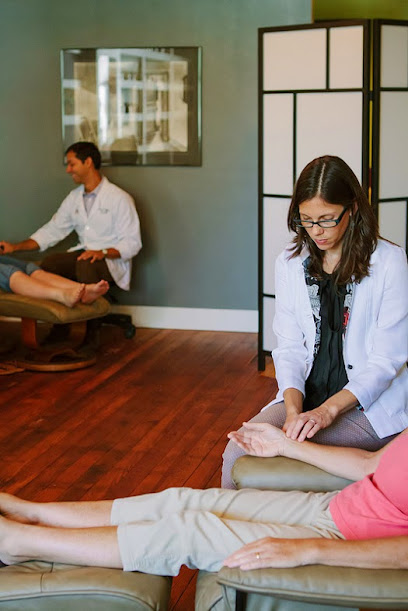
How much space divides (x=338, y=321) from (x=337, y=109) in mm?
2158

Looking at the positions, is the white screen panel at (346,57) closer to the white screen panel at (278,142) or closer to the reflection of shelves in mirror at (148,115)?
the white screen panel at (278,142)

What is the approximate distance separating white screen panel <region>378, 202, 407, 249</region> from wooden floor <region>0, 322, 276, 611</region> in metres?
0.98

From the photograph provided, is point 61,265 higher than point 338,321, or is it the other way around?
point 338,321

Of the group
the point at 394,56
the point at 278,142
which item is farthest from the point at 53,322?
the point at 394,56

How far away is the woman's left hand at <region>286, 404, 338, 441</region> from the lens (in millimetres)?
2318

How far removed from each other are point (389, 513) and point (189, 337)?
145 inches

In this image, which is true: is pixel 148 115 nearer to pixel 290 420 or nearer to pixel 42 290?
pixel 42 290

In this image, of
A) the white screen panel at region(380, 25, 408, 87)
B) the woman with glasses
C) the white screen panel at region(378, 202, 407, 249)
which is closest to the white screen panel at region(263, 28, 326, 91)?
the white screen panel at region(380, 25, 408, 87)

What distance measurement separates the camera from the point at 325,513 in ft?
6.72

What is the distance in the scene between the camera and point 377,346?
2533mm

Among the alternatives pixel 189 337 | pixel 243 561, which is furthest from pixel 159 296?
pixel 243 561

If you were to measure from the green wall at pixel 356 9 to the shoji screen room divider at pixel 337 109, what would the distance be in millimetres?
2249

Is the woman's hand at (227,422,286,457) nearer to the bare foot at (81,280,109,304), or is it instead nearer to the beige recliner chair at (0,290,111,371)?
the beige recliner chair at (0,290,111,371)

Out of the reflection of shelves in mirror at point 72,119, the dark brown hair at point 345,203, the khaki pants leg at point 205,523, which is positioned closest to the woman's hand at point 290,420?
the khaki pants leg at point 205,523
